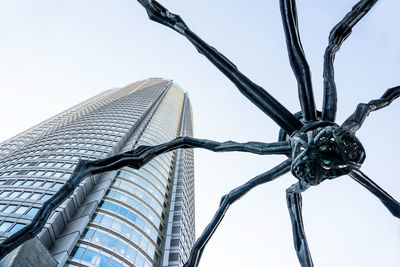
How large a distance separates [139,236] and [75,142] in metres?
19.2

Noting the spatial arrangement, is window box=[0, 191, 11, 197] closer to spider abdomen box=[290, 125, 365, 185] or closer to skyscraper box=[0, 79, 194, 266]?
skyscraper box=[0, 79, 194, 266]

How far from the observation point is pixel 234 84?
361cm

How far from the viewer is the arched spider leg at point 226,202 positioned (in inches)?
140

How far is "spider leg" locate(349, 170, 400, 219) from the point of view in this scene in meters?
3.68

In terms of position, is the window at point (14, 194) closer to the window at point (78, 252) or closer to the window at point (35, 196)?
the window at point (35, 196)

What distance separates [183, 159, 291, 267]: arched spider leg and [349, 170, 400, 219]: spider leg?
1.00 m

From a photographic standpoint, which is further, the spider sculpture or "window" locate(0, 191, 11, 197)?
"window" locate(0, 191, 11, 197)

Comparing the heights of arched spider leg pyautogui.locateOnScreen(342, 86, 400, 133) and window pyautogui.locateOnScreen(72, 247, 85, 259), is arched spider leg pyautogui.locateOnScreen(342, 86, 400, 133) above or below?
above

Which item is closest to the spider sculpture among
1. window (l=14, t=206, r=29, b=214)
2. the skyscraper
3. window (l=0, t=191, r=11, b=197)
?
the skyscraper

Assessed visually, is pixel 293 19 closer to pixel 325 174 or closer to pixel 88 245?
pixel 325 174

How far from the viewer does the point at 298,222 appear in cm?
389

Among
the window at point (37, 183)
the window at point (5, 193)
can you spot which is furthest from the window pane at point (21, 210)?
the window at point (37, 183)

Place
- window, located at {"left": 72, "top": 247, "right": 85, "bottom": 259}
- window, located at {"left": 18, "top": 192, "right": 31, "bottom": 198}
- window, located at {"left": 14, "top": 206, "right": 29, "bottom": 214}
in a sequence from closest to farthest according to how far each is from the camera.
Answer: window, located at {"left": 72, "top": 247, "right": 85, "bottom": 259} < window, located at {"left": 14, "top": 206, "right": 29, "bottom": 214} < window, located at {"left": 18, "top": 192, "right": 31, "bottom": 198}

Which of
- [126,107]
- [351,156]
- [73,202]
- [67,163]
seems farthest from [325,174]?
[126,107]
